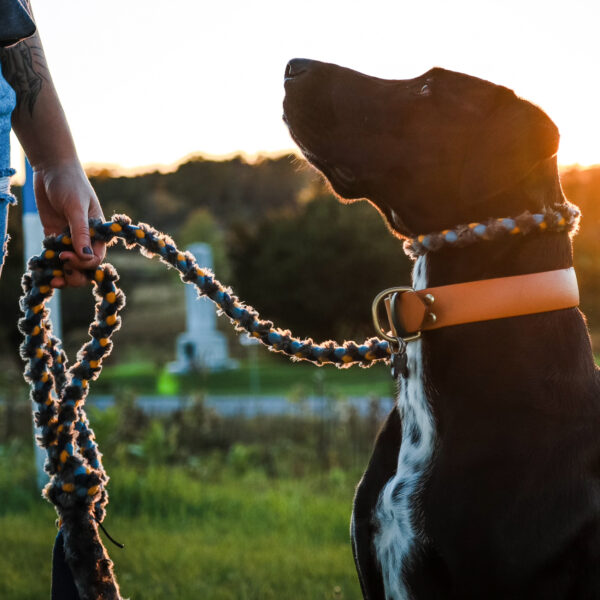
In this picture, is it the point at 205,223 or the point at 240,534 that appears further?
the point at 205,223

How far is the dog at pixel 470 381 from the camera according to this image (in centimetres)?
211

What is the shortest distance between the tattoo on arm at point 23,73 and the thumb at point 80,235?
361 millimetres

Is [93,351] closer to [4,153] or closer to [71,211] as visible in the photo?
[71,211]

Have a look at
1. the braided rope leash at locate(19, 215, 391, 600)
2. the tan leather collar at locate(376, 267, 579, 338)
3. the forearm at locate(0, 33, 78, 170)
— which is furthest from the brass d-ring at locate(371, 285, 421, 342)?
the forearm at locate(0, 33, 78, 170)

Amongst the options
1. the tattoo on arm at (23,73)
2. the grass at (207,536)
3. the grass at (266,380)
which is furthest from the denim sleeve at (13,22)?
the grass at (266,380)

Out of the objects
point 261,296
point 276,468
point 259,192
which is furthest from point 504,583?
point 259,192

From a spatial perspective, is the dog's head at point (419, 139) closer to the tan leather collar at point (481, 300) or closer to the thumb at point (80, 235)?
the tan leather collar at point (481, 300)

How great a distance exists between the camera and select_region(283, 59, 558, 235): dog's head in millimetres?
2309

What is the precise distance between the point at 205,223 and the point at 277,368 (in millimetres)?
20764

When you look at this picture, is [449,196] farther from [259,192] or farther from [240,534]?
[259,192]

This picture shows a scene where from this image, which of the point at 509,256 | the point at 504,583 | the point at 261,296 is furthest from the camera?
the point at 261,296

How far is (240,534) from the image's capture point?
5027mm

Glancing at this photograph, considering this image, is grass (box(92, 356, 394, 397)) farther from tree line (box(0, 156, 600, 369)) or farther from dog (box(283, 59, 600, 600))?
dog (box(283, 59, 600, 600))

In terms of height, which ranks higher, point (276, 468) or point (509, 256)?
point (509, 256)
